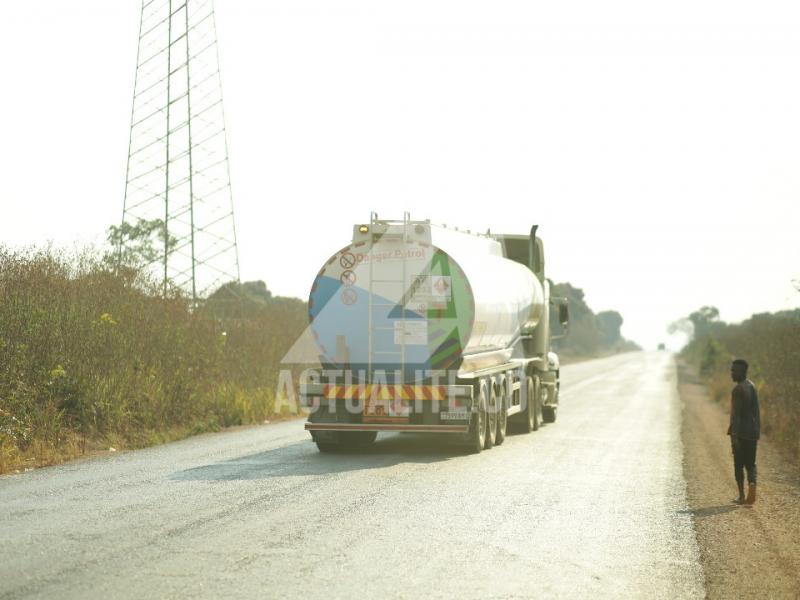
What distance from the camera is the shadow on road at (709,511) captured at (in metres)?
11.9

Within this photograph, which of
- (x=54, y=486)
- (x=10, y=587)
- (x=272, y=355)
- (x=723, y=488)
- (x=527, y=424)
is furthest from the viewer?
(x=272, y=355)

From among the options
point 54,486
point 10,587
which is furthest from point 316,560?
point 54,486

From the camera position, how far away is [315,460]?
16172 millimetres

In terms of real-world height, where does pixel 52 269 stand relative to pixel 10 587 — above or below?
above

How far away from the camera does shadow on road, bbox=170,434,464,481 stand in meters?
14.2

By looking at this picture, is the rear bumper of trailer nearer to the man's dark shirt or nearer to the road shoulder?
the road shoulder

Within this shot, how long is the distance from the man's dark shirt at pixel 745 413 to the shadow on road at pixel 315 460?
5.08 metres

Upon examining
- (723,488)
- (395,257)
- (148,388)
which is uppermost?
(395,257)

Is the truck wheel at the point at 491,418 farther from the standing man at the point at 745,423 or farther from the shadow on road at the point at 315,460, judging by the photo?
the standing man at the point at 745,423

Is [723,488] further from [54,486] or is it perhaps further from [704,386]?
[704,386]

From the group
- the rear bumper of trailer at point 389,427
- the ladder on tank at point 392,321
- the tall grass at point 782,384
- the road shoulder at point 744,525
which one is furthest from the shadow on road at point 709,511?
the tall grass at point 782,384

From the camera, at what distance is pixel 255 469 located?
48.2ft

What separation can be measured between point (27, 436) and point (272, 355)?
1263 centimetres

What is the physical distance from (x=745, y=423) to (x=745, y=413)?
0.12m
